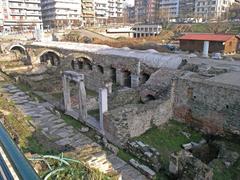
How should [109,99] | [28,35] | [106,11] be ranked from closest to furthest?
1. [109,99]
2. [28,35]
3. [106,11]

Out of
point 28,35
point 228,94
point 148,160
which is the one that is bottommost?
point 148,160

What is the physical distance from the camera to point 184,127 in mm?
13148

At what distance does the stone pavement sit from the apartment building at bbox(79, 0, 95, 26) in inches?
2628

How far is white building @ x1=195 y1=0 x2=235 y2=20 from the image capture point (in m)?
73.8

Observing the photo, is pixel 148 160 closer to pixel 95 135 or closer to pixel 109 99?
pixel 95 135

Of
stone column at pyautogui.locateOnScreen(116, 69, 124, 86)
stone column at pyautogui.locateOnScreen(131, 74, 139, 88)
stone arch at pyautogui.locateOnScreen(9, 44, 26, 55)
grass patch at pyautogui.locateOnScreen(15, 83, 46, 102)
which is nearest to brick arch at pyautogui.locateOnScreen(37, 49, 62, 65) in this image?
stone arch at pyautogui.locateOnScreen(9, 44, 26, 55)

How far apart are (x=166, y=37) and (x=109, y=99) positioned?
129 ft

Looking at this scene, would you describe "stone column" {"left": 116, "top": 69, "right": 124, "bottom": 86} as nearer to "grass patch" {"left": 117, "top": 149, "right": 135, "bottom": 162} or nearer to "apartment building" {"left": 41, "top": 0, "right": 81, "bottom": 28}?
"grass patch" {"left": 117, "top": 149, "right": 135, "bottom": 162}

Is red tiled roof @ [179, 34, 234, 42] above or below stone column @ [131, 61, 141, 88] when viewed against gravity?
above

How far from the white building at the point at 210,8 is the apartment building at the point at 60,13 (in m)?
39.2

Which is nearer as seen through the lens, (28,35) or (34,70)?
(34,70)

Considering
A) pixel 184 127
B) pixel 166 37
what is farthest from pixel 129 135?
pixel 166 37

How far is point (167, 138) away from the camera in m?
11.8

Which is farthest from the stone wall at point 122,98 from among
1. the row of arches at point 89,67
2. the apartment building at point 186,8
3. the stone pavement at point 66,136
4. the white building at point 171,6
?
the white building at point 171,6
